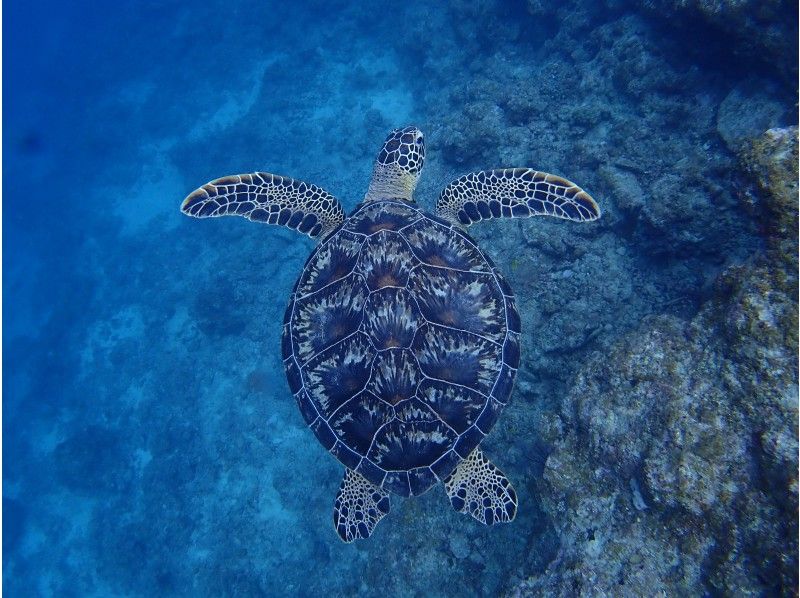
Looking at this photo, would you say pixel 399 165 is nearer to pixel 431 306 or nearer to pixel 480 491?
pixel 431 306

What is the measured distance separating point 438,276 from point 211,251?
871cm

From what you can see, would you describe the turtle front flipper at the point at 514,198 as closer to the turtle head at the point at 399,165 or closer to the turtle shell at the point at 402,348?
the turtle head at the point at 399,165

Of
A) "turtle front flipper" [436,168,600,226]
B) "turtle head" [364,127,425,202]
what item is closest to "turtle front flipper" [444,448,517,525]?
"turtle front flipper" [436,168,600,226]

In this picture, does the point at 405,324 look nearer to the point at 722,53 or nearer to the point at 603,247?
the point at 603,247

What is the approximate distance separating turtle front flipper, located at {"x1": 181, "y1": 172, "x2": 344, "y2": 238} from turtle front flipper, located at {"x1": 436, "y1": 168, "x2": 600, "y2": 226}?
140 centimetres

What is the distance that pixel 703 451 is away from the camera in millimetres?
2670

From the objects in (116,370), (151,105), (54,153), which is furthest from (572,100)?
(54,153)

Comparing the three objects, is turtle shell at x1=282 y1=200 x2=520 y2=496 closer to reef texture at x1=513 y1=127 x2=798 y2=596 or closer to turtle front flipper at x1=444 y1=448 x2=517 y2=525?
turtle front flipper at x1=444 y1=448 x2=517 y2=525

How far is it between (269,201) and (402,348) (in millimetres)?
2655

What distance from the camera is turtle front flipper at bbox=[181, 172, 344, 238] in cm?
473

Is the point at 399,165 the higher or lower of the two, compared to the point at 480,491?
higher

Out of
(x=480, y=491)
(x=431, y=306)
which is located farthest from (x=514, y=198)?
(x=480, y=491)

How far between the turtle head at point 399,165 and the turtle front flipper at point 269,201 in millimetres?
599

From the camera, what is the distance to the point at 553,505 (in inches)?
138
